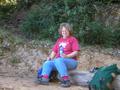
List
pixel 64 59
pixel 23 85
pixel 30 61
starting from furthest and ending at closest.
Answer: pixel 30 61 → pixel 64 59 → pixel 23 85

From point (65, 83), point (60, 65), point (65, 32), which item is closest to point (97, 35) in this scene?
→ point (65, 32)

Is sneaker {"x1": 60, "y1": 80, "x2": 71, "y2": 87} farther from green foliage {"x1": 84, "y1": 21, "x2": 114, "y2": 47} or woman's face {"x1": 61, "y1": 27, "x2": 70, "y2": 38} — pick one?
green foliage {"x1": 84, "y1": 21, "x2": 114, "y2": 47}

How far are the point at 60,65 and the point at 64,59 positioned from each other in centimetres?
16

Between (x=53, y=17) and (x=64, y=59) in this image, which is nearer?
(x=64, y=59)

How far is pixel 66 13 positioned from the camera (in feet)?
38.3

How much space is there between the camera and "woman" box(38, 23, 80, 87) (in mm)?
7531

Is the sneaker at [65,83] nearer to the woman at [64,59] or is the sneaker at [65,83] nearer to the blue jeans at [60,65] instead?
the woman at [64,59]

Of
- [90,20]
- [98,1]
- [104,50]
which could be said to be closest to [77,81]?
[104,50]

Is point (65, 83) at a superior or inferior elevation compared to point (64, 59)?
inferior

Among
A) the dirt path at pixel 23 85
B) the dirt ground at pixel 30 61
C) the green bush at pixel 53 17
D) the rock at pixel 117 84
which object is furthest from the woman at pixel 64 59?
the green bush at pixel 53 17

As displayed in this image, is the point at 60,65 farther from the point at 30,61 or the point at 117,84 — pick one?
the point at 30,61

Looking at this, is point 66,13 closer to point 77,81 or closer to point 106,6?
point 106,6

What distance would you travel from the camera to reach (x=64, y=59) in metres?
7.63

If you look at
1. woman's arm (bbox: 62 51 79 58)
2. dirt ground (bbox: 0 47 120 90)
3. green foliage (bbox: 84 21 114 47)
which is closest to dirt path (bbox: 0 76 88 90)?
dirt ground (bbox: 0 47 120 90)
